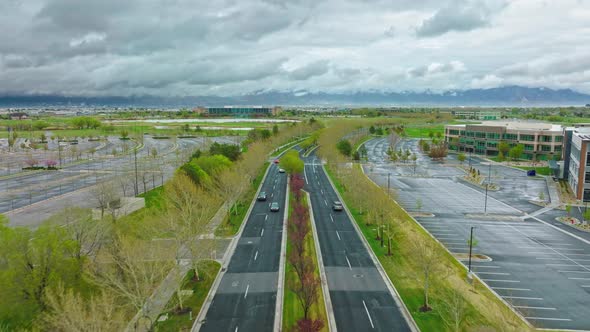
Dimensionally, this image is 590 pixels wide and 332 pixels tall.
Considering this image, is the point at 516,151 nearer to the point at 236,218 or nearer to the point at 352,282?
the point at 236,218

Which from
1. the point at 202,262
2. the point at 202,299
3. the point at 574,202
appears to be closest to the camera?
the point at 202,299

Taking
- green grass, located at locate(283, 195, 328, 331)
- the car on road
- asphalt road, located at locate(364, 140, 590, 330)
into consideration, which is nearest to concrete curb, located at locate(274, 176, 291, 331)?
green grass, located at locate(283, 195, 328, 331)

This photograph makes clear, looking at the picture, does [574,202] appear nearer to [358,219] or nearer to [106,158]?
[358,219]

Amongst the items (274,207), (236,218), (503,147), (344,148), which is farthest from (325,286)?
(503,147)

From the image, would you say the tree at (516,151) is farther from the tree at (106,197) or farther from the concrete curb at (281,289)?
the tree at (106,197)

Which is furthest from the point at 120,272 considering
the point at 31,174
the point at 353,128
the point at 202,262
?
the point at 353,128

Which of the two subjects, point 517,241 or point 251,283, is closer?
point 251,283
